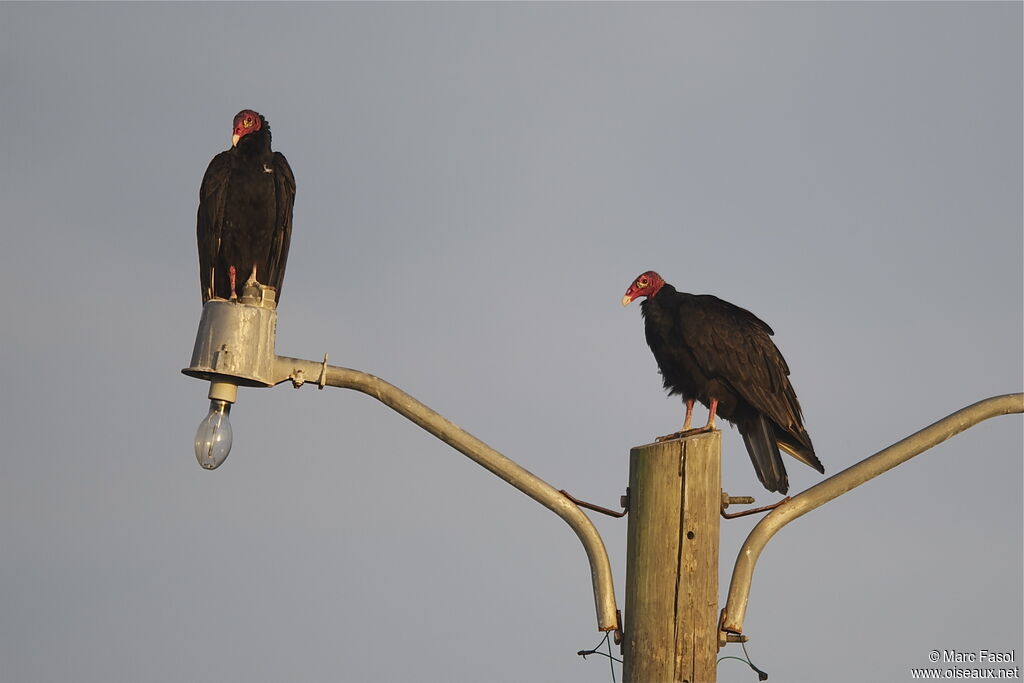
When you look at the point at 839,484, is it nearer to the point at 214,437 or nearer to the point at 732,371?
the point at 214,437

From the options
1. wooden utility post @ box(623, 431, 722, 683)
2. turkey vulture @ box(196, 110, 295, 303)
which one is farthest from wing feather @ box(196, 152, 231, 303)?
wooden utility post @ box(623, 431, 722, 683)

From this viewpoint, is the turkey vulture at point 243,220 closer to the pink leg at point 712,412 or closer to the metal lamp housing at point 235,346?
the pink leg at point 712,412

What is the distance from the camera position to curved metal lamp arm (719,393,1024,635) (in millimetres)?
2973

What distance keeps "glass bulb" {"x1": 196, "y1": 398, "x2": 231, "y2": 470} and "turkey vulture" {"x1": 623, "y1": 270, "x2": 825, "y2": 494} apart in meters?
2.19

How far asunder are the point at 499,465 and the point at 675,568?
50 centimetres

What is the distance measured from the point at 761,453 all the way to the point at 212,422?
2.37 m

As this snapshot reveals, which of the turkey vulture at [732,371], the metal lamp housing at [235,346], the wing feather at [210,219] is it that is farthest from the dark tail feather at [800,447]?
the wing feather at [210,219]

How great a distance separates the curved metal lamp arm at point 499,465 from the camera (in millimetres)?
3029

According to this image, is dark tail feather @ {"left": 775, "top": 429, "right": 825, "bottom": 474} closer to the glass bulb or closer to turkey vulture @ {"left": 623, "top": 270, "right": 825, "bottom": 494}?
turkey vulture @ {"left": 623, "top": 270, "right": 825, "bottom": 494}

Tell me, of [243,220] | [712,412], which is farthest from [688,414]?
[243,220]

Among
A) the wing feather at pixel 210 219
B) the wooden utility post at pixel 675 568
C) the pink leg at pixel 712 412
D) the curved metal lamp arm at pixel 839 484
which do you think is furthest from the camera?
the wing feather at pixel 210 219

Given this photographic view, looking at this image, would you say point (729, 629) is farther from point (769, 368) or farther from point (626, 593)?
point (769, 368)

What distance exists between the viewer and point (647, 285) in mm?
6129

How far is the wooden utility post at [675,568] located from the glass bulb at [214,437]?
1.07 meters
